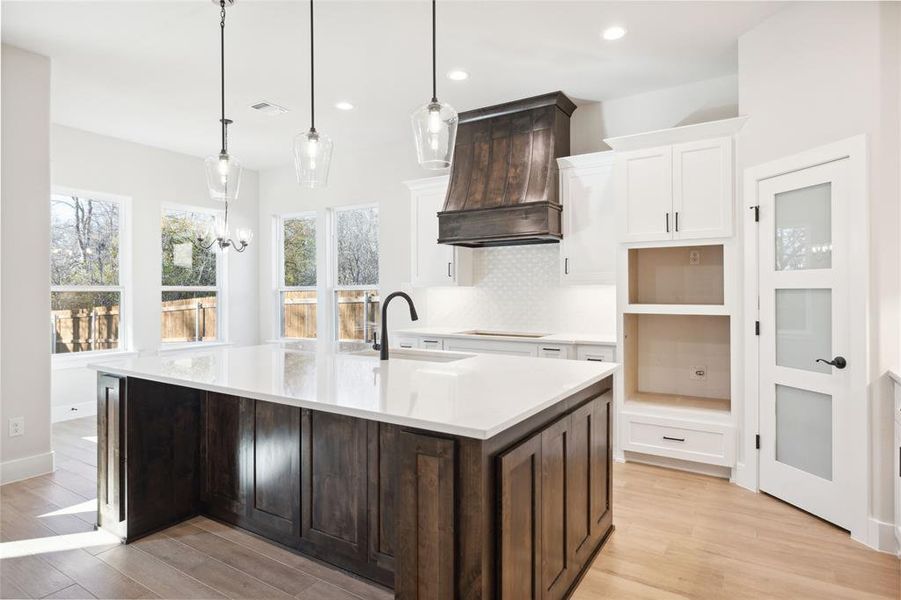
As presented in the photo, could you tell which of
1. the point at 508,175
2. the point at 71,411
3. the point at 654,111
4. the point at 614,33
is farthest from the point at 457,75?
the point at 71,411

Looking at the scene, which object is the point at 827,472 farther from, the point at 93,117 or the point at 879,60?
the point at 93,117

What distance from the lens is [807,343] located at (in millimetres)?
3045

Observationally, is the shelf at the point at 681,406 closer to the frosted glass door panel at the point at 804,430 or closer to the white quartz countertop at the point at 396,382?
the frosted glass door panel at the point at 804,430

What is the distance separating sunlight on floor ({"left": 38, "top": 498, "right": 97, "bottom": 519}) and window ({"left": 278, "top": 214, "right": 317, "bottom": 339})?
146 inches

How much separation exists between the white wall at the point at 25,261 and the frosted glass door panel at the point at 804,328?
5180mm

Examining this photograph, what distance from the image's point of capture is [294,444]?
246 centimetres

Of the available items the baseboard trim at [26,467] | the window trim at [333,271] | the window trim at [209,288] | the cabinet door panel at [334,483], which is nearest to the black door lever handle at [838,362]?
the cabinet door panel at [334,483]

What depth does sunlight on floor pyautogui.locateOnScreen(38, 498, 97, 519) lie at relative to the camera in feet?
9.84

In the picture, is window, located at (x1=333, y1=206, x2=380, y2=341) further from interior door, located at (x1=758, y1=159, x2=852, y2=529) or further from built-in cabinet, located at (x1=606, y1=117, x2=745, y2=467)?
interior door, located at (x1=758, y1=159, x2=852, y2=529)

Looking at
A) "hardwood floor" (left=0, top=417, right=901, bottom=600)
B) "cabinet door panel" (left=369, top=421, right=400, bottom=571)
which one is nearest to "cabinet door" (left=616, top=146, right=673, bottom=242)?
"hardwood floor" (left=0, top=417, right=901, bottom=600)

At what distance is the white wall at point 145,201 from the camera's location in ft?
17.2

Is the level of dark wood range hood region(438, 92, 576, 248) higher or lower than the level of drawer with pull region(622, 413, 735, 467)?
higher

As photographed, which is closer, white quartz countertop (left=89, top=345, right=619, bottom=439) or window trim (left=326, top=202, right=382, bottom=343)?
white quartz countertop (left=89, top=345, right=619, bottom=439)

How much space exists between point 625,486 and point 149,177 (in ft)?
19.8
